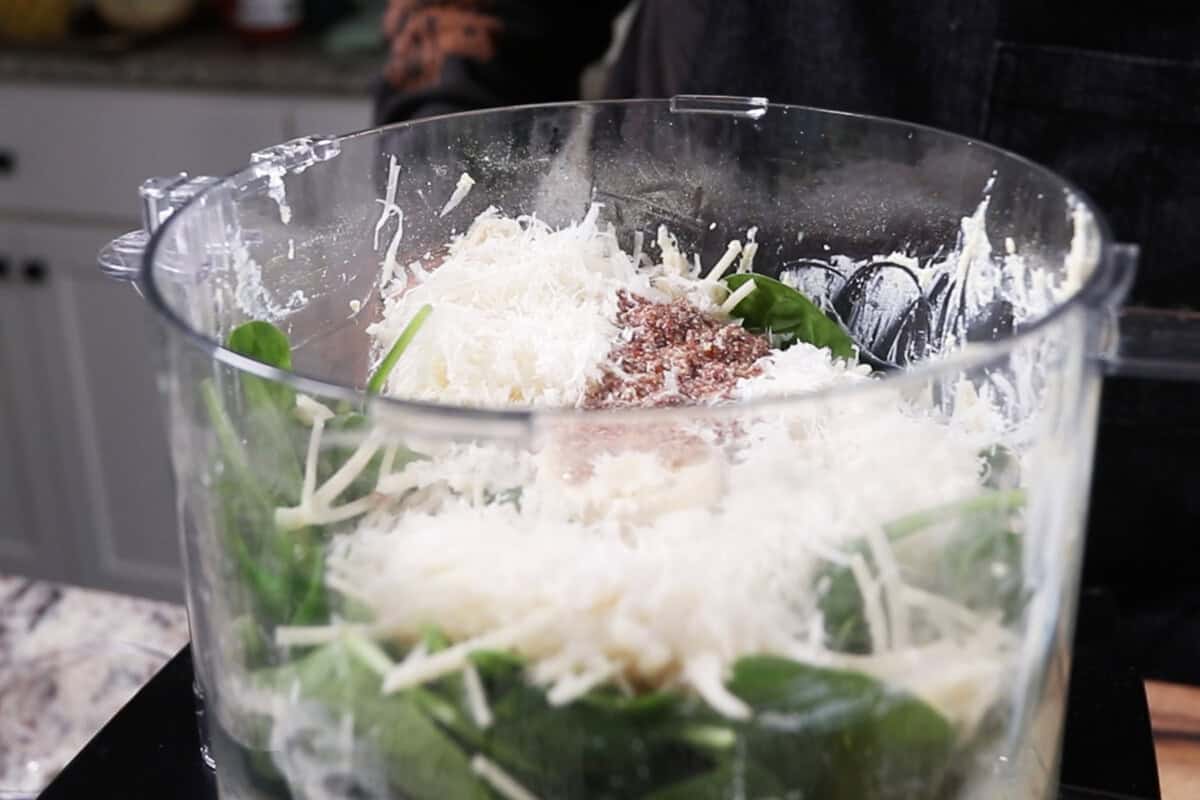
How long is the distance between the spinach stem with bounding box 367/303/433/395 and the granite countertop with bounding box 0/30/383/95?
0.97 metres

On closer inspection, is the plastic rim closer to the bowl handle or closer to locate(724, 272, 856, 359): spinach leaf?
the bowl handle

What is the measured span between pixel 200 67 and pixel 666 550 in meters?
1.30

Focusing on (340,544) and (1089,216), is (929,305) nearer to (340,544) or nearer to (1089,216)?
(1089,216)

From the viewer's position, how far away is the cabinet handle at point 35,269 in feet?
5.43

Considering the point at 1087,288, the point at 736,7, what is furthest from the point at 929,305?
the point at 736,7

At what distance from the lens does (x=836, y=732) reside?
0.37m

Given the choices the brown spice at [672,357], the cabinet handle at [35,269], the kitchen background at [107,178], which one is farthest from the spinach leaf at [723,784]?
the cabinet handle at [35,269]

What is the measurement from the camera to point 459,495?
0.41m

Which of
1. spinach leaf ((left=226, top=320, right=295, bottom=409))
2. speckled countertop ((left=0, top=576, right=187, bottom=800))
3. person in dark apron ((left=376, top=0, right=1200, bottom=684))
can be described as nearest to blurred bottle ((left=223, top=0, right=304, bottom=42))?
person in dark apron ((left=376, top=0, right=1200, bottom=684))

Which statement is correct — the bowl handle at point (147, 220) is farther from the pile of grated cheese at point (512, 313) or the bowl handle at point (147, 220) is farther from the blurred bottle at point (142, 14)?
the blurred bottle at point (142, 14)

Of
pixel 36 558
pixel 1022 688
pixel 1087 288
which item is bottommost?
pixel 36 558

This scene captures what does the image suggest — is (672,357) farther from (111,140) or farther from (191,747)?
(111,140)

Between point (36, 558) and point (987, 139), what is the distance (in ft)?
4.87

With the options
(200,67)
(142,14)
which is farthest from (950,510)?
(142,14)
